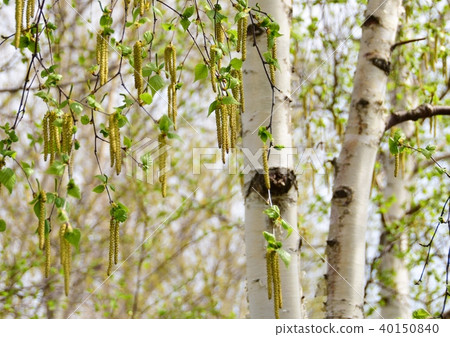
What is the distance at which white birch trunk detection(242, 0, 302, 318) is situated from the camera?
2.33 meters

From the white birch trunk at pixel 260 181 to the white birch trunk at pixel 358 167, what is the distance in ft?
1.48

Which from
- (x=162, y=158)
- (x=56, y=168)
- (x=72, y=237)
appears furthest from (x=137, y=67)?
(x=72, y=237)

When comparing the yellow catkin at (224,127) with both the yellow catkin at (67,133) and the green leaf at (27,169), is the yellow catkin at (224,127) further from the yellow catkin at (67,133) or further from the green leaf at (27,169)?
the green leaf at (27,169)

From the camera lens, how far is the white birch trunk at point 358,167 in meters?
2.76

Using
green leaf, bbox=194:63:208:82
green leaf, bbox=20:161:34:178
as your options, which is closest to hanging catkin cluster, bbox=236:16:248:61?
green leaf, bbox=194:63:208:82

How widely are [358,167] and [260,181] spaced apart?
70 cm

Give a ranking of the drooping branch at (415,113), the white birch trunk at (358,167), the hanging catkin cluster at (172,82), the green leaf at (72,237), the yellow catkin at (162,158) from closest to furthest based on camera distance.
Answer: the green leaf at (72,237) < the yellow catkin at (162,158) < the hanging catkin cluster at (172,82) < the white birch trunk at (358,167) < the drooping branch at (415,113)

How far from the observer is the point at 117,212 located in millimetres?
1712

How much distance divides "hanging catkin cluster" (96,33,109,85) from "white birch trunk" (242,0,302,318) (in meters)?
0.73

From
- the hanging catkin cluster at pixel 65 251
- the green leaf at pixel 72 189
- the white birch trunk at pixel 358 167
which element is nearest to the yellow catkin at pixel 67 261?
the hanging catkin cluster at pixel 65 251

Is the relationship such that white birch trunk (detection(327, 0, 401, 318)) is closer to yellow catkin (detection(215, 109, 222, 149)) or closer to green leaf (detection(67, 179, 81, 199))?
yellow catkin (detection(215, 109, 222, 149))

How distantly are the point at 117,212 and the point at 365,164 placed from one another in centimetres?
154
